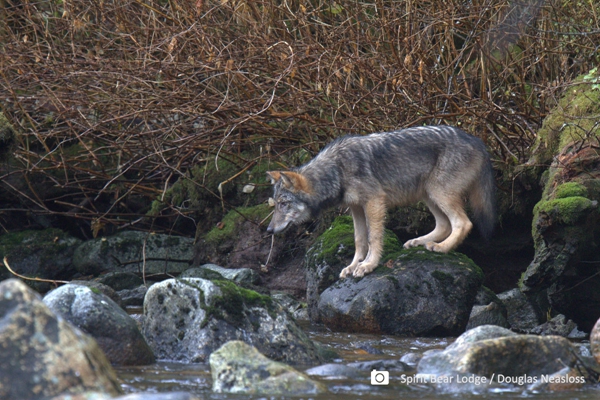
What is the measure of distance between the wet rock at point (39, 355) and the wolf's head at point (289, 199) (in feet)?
17.0

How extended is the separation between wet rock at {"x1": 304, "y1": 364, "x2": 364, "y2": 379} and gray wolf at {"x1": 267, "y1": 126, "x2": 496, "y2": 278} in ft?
9.89

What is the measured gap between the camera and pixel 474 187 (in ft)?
28.8

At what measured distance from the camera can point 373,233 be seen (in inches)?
327

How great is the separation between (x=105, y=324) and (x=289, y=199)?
3.24m

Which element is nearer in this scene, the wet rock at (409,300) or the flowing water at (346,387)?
the flowing water at (346,387)

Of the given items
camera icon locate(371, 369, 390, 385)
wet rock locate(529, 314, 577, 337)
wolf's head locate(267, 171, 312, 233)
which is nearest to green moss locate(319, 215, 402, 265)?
wolf's head locate(267, 171, 312, 233)

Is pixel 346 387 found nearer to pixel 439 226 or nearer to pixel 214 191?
pixel 439 226

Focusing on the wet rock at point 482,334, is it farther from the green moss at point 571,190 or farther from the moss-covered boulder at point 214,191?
the moss-covered boulder at point 214,191

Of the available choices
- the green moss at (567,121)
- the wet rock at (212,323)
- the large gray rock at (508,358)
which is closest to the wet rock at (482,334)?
the large gray rock at (508,358)

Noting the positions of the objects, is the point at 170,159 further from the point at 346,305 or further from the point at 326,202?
the point at 346,305

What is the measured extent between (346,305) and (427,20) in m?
3.73

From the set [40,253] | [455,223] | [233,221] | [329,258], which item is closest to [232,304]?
[329,258]

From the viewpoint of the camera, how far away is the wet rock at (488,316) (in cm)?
784

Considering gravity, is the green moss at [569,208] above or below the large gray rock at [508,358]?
above
